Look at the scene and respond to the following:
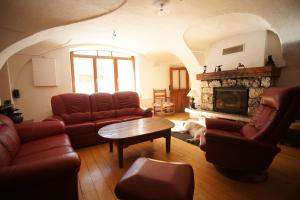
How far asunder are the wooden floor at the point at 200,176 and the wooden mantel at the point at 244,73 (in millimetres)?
1457

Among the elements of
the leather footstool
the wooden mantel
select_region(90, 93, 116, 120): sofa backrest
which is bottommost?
the leather footstool

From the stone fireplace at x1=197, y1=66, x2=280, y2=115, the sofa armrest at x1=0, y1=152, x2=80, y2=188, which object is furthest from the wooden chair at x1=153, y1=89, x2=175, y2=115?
the sofa armrest at x1=0, y1=152, x2=80, y2=188

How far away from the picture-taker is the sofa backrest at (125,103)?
382 centimetres

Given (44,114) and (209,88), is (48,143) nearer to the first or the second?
(44,114)

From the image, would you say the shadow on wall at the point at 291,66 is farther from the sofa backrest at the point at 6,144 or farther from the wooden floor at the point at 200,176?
the sofa backrest at the point at 6,144

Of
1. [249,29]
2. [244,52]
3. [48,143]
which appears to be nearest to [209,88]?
[244,52]

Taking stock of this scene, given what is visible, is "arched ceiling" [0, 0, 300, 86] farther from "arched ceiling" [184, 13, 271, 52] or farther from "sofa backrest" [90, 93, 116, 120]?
"sofa backrest" [90, 93, 116, 120]

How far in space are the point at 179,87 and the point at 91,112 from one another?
392 cm

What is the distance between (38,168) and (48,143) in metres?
0.97

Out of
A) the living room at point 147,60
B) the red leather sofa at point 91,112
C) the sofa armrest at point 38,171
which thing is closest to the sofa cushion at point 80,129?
the red leather sofa at point 91,112

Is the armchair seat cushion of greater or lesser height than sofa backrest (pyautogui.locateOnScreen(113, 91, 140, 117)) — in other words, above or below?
below

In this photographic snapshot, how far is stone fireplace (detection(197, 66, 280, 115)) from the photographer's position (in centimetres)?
313

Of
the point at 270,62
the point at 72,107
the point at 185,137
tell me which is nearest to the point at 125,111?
the point at 72,107

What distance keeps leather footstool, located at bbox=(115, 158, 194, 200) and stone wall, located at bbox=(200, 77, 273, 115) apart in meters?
2.91
